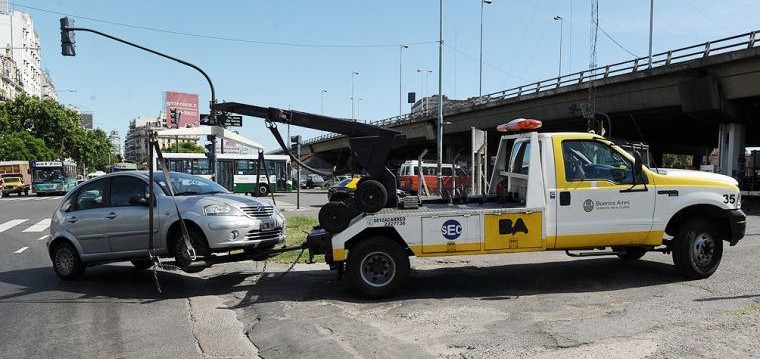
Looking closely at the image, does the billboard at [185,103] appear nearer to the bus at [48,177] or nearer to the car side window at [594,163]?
the bus at [48,177]

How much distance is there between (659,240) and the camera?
7.57 meters

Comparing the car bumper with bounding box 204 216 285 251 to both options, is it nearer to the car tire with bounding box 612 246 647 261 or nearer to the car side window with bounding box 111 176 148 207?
the car side window with bounding box 111 176 148 207

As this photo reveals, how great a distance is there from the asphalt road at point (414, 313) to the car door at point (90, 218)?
64 cm

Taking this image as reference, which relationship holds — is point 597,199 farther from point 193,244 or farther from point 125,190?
point 125,190

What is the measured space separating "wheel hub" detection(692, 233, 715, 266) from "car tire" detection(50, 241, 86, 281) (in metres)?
8.81

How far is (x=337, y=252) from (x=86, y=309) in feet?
10.4

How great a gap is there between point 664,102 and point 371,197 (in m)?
28.3

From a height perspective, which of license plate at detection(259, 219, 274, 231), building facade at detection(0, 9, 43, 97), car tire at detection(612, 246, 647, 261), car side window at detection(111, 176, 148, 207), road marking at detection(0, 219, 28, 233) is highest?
building facade at detection(0, 9, 43, 97)

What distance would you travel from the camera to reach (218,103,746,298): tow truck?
710cm

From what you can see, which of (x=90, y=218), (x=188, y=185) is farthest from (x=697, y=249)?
(x=90, y=218)

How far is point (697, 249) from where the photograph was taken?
7.60m

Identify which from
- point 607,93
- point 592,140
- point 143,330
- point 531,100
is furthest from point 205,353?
point 531,100

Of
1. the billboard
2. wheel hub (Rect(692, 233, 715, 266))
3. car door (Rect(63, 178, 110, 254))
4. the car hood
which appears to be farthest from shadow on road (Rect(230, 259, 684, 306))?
the billboard

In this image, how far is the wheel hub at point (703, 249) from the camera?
759 centimetres
